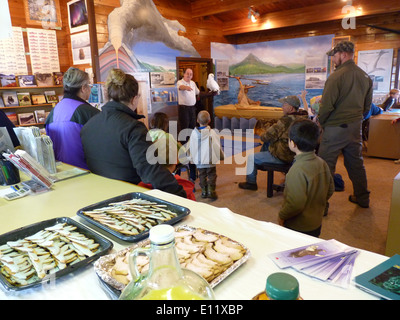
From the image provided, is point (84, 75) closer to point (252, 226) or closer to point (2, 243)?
point (2, 243)

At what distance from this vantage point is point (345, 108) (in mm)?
3016

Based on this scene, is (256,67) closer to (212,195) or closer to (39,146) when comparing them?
(212,195)

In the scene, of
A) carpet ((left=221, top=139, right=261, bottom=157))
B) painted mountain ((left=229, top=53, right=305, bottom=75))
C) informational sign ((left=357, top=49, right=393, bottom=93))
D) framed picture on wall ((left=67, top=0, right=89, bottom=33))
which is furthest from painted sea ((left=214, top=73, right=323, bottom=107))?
framed picture on wall ((left=67, top=0, right=89, bottom=33))

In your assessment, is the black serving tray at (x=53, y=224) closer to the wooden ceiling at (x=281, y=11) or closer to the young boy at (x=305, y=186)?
the young boy at (x=305, y=186)

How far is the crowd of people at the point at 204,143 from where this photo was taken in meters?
1.72

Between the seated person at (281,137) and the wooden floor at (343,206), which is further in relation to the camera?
the seated person at (281,137)

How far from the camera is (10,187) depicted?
161 cm

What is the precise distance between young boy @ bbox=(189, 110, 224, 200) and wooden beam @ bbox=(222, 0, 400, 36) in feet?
13.6

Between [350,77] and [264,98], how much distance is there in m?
4.85

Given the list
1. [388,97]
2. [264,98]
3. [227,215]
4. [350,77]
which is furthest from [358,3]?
[227,215]

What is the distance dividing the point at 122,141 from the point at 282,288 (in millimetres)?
1427

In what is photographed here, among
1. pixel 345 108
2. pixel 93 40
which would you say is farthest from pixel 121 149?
pixel 93 40

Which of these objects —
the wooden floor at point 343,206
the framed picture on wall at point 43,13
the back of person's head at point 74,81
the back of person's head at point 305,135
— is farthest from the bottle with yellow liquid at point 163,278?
the framed picture on wall at point 43,13

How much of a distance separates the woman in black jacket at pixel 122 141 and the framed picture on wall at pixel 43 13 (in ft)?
13.0
